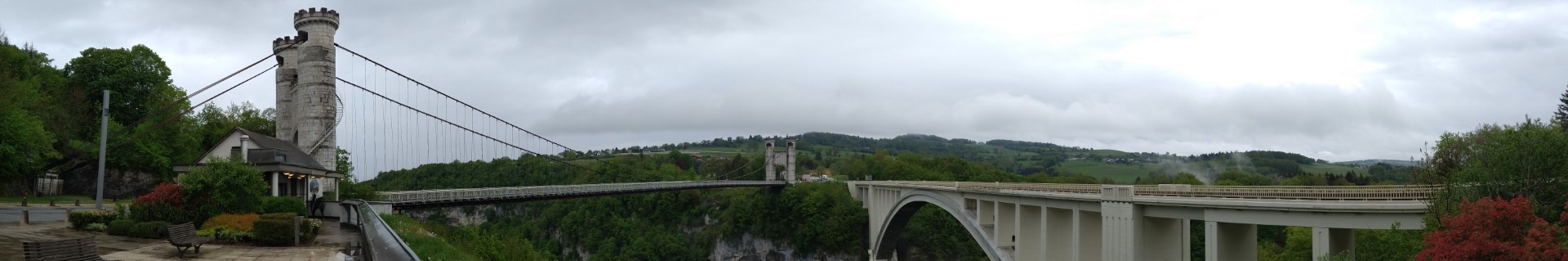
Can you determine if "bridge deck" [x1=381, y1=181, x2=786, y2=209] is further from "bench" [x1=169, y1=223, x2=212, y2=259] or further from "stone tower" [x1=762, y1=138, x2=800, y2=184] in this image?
"stone tower" [x1=762, y1=138, x2=800, y2=184]

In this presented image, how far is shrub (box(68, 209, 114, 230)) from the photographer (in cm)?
2223

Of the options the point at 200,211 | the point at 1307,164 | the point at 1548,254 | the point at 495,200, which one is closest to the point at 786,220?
the point at 495,200

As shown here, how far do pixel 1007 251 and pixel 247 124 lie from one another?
5291cm

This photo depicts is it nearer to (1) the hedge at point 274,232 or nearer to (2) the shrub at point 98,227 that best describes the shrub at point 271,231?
(1) the hedge at point 274,232

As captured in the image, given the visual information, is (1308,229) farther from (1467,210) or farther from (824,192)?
(824,192)

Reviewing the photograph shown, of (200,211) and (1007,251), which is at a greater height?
(200,211)

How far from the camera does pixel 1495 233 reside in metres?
16.9

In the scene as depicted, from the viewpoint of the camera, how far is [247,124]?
58938 millimetres

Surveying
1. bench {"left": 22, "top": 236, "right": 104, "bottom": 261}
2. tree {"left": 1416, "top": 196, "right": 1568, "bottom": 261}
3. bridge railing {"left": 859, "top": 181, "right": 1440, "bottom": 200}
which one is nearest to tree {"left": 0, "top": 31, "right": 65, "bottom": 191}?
bench {"left": 22, "top": 236, "right": 104, "bottom": 261}

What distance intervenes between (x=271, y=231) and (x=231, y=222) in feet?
10.9

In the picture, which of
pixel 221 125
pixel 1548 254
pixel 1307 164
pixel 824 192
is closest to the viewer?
pixel 1548 254

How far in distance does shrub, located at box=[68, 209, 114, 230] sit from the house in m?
5.40

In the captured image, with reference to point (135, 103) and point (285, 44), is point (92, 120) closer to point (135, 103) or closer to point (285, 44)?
point (135, 103)

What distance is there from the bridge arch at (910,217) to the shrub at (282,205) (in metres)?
26.2
